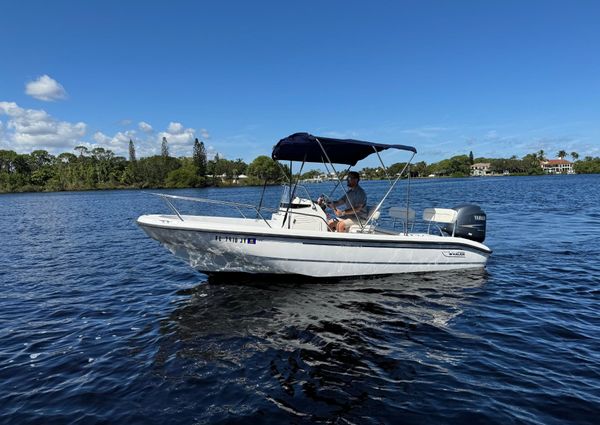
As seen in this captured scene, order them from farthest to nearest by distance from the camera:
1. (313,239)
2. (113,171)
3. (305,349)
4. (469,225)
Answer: (113,171) → (469,225) → (313,239) → (305,349)

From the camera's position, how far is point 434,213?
10555 millimetres

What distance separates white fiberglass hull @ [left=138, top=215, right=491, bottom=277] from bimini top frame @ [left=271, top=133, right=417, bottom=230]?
0.80 m

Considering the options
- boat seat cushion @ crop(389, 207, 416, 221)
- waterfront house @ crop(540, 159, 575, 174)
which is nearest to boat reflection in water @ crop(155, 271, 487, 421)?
boat seat cushion @ crop(389, 207, 416, 221)

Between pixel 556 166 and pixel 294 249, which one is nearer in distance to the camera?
pixel 294 249

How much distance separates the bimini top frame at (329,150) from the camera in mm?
8906

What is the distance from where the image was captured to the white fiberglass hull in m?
8.24

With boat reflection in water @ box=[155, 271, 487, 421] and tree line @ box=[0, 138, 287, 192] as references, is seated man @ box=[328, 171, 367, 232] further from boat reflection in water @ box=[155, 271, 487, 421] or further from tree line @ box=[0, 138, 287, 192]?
tree line @ box=[0, 138, 287, 192]

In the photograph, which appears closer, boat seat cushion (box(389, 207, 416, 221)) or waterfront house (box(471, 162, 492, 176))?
boat seat cushion (box(389, 207, 416, 221))

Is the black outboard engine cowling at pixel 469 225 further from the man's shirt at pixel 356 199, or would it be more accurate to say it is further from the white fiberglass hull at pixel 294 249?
the man's shirt at pixel 356 199

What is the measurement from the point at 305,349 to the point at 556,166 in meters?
223

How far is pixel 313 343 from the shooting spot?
6.25 metres

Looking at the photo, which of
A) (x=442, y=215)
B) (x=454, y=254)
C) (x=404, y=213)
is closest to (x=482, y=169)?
(x=442, y=215)

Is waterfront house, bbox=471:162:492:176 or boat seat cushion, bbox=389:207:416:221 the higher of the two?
waterfront house, bbox=471:162:492:176

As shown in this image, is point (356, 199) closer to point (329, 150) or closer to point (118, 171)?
point (329, 150)
